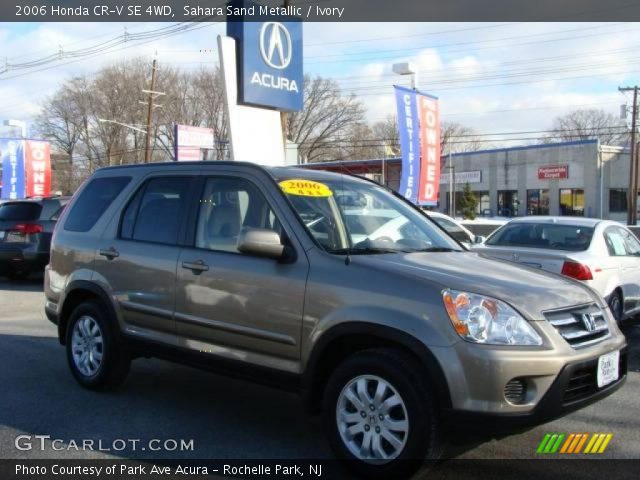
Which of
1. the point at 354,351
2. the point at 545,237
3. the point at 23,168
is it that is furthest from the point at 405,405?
the point at 23,168

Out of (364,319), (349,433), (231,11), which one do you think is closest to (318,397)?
(349,433)

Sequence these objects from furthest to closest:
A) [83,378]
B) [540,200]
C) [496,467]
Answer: [540,200] → [83,378] → [496,467]

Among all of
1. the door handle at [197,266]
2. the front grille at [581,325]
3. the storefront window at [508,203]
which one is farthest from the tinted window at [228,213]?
the storefront window at [508,203]

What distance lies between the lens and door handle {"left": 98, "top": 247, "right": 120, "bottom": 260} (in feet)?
17.6

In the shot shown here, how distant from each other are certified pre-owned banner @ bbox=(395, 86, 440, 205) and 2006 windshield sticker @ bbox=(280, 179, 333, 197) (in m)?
13.5

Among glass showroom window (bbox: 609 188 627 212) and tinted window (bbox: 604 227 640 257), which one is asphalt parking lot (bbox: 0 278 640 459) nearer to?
tinted window (bbox: 604 227 640 257)

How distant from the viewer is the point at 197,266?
467 cm

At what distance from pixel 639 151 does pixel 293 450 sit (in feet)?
162

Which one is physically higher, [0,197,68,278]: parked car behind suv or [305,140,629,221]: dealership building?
[305,140,629,221]: dealership building

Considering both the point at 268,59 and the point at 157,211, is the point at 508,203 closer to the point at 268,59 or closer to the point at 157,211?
the point at 268,59

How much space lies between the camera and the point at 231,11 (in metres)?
13.2

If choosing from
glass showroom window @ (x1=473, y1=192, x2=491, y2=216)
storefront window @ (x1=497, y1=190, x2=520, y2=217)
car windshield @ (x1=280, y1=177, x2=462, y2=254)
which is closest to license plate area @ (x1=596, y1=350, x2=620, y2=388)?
car windshield @ (x1=280, y1=177, x2=462, y2=254)

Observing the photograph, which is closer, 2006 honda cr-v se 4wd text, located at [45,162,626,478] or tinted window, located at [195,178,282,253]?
2006 honda cr-v se 4wd text, located at [45,162,626,478]

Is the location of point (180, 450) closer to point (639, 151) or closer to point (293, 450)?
point (293, 450)
